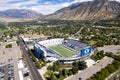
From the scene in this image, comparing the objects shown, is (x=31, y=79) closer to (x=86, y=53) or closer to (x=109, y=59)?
(x=86, y=53)

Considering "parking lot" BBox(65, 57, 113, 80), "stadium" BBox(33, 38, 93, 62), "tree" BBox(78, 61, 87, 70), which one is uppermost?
"stadium" BBox(33, 38, 93, 62)

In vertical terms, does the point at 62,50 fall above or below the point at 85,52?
below

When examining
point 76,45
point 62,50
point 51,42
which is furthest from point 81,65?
point 51,42

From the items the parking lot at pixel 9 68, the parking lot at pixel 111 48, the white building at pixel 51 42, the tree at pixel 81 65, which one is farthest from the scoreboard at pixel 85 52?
the white building at pixel 51 42

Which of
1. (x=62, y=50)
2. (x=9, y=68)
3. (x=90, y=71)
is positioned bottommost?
(x=90, y=71)

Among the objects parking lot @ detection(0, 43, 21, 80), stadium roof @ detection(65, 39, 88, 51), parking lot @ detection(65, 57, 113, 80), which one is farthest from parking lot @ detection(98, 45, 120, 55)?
parking lot @ detection(0, 43, 21, 80)

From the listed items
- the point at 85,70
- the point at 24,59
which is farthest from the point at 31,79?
the point at 24,59

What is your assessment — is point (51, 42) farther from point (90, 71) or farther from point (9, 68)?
point (90, 71)

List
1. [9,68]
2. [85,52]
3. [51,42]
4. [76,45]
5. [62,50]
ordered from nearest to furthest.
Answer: [9,68]
[85,52]
[62,50]
[76,45]
[51,42]

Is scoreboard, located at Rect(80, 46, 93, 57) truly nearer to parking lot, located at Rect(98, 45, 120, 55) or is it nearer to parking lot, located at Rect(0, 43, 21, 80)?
parking lot, located at Rect(98, 45, 120, 55)
